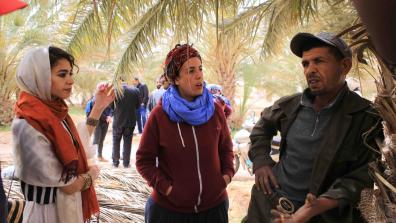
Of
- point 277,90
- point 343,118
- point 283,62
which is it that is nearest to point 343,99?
point 343,118

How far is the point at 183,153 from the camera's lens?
2125mm

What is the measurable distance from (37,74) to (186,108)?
0.83 meters

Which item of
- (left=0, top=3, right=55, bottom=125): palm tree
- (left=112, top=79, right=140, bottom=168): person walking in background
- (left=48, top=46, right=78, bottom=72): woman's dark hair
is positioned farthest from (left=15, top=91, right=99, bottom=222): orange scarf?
(left=0, top=3, right=55, bottom=125): palm tree

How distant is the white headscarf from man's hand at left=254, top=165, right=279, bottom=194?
3.91ft

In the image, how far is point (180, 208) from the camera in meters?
2.14

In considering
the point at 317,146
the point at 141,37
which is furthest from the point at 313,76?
the point at 141,37

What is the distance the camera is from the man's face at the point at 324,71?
1519 millimetres

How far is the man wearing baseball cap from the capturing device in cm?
139

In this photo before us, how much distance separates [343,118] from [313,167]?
23cm

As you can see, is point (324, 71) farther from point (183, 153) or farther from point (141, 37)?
point (141, 37)

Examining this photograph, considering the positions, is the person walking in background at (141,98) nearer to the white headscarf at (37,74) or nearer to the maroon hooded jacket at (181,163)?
the maroon hooded jacket at (181,163)

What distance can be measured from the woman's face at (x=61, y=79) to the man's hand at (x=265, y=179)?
1139mm

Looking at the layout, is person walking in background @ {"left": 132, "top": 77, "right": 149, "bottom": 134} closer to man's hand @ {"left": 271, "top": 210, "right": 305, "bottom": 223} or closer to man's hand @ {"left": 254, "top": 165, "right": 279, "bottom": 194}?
man's hand @ {"left": 254, "top": 165, "right": 279, "bottom": 194}

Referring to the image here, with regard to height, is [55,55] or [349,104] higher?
[55,55]
